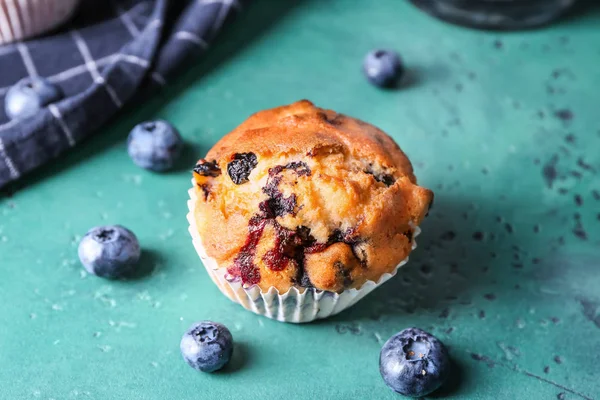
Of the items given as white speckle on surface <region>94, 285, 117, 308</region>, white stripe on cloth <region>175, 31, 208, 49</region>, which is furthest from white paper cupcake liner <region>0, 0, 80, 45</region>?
white speckle on surface <region>94, 285, 117, 308</region>

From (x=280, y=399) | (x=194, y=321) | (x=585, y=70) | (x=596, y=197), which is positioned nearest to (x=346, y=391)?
(x=280, y=399)

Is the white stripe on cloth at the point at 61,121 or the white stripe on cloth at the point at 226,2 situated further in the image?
the white stripe on cloth at the point at 226,2

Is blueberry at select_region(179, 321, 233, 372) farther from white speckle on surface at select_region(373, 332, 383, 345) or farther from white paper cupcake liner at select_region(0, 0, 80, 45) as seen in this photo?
white paper cupcake liner at select_region(0, 0, 80, 45)

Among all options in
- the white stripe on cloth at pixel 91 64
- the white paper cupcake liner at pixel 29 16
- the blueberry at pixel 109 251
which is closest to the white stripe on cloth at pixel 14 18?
the white paper cupcake liner at pixel 29 16

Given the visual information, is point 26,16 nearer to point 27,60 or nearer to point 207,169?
point 27,60

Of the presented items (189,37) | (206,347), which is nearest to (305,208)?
(206,347)

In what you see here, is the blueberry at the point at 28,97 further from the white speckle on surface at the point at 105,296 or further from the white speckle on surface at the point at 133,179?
the white speckle on surface at the point at 105,296

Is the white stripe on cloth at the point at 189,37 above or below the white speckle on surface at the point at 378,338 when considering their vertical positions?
above
